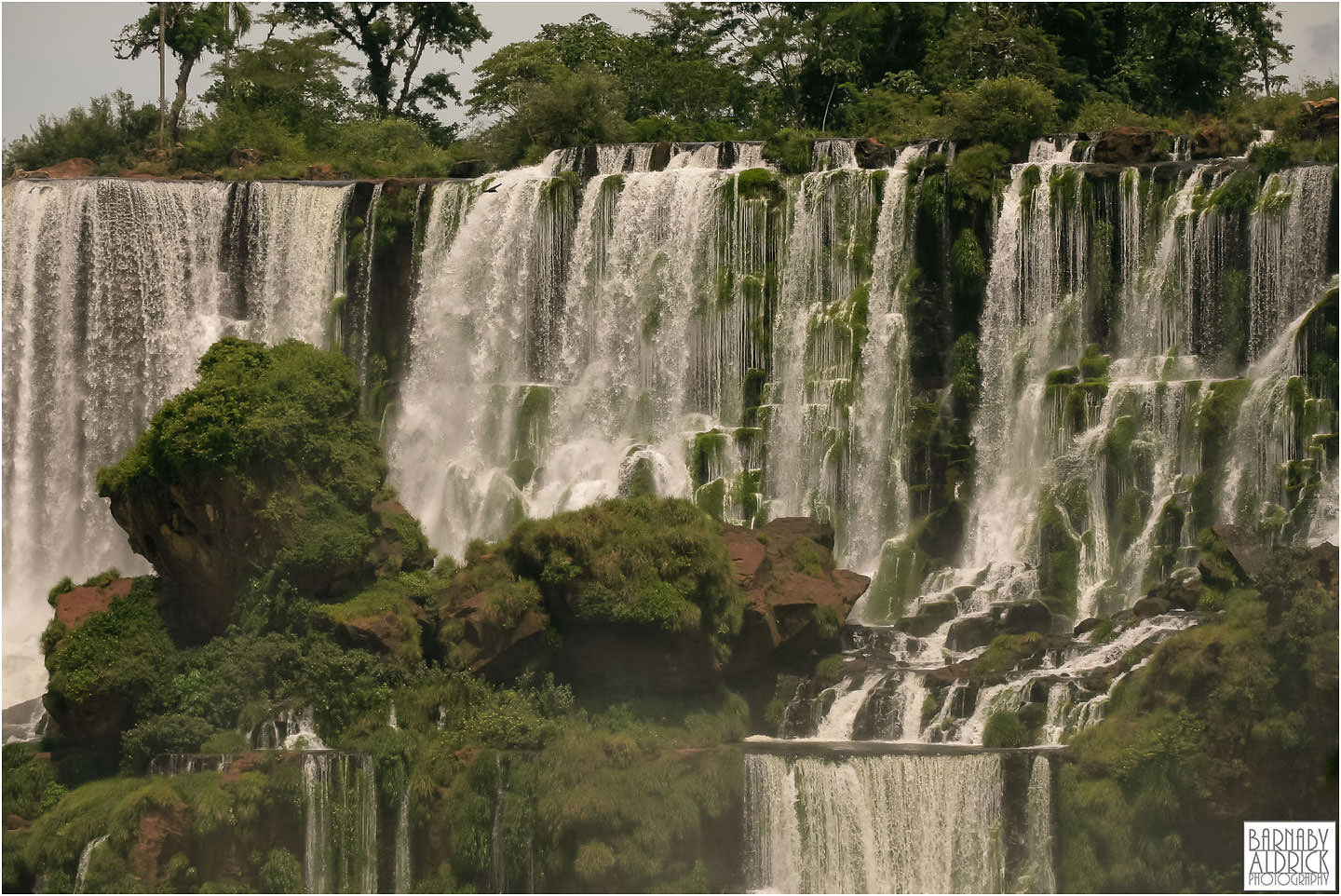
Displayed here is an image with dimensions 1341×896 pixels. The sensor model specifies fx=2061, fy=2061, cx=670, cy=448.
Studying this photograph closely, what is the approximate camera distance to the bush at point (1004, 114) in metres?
43.5

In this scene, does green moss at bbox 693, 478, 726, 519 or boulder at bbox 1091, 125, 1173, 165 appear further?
boulder at bbox 1091, 125, 1173, 165

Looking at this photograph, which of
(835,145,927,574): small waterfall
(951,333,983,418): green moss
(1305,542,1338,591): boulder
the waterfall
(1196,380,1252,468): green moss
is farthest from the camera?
(951,333,983,418): green moss

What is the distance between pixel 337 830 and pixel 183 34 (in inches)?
1384

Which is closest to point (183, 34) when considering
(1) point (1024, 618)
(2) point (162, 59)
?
(2) point (162, 59)

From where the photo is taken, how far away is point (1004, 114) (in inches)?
1714

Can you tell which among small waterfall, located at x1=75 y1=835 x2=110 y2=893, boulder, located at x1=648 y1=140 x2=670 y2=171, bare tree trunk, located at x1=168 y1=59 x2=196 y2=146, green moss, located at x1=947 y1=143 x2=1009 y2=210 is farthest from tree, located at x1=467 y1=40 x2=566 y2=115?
small waterfall, located at x1=75 y1=835 x2=110 y2=893

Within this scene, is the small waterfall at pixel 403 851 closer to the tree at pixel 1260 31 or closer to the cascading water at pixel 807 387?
the cascading water at pixel 807 387

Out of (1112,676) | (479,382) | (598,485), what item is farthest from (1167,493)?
(479,382)

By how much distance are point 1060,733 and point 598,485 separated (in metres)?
12.6

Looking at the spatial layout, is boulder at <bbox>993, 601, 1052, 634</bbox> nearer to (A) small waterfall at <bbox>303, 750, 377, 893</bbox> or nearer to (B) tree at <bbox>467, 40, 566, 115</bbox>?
(A) small waterfall at <bbox>303, 750, 377, 893</bbox>

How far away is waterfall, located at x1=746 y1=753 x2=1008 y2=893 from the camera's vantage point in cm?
3184

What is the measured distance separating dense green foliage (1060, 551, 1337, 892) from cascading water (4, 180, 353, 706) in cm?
2213

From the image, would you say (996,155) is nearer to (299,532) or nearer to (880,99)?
(880,99)

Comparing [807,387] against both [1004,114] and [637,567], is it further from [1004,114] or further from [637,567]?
[637,567]
